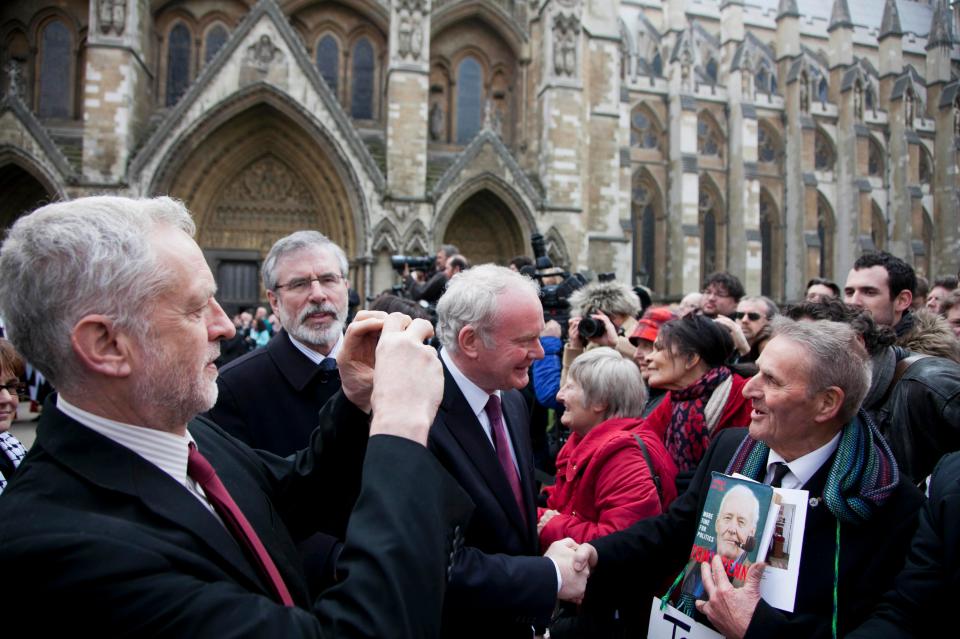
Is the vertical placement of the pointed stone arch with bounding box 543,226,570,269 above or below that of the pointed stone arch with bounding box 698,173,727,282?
below

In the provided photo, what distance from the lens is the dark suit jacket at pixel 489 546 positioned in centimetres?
190

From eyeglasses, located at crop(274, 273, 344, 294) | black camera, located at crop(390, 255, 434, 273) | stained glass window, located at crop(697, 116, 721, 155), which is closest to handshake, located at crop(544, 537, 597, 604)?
eyeglasses, located at crop(274, 273, 344, 294)

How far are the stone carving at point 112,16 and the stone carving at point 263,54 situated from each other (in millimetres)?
2740

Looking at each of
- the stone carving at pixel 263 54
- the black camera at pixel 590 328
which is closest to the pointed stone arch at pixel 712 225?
the stone carving at pixel 263 54

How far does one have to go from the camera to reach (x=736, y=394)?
3.38 m

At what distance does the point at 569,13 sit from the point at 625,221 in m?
7.73

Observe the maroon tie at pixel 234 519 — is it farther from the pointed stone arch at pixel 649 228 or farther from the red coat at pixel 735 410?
the pointed stone arch at pixel 649 228

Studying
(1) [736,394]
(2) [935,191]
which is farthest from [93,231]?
(2) [935,191]

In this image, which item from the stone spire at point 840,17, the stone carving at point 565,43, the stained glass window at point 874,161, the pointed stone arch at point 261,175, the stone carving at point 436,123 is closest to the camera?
the pointed stone arch at point 261,175

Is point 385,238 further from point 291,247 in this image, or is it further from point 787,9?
point 787,9

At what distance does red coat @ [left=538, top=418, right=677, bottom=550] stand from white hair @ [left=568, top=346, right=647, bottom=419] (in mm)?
130

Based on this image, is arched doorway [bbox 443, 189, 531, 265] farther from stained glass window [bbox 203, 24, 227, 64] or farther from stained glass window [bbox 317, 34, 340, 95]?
stained glass window [bbox 203, 24, 227, 64]

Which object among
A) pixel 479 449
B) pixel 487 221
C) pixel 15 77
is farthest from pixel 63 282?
pixel 15 77

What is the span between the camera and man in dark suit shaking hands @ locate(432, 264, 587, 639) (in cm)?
193
